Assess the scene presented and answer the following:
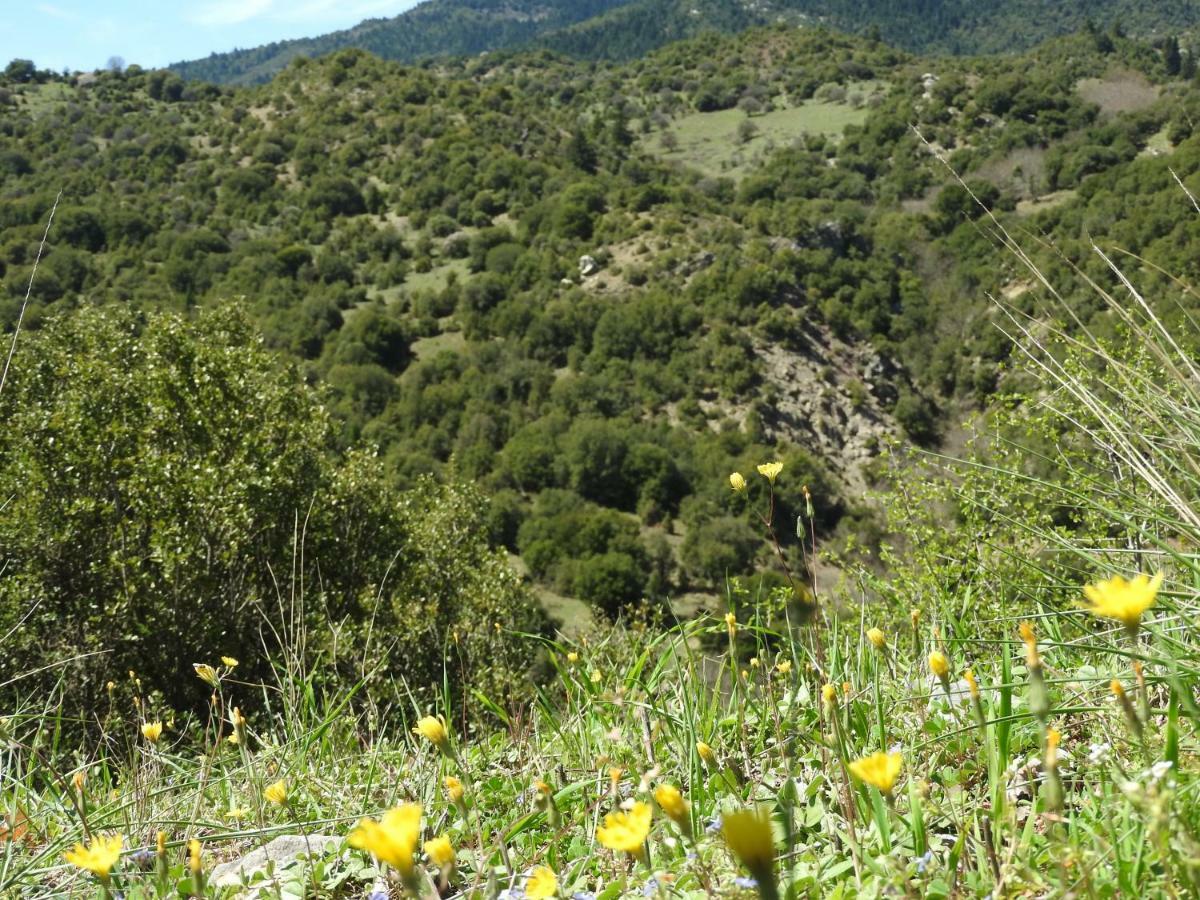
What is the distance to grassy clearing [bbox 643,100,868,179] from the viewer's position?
84438 millimetres

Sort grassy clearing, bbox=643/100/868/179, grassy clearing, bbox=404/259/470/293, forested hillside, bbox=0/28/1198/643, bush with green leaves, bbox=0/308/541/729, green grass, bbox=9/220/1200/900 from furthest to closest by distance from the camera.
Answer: grassy clearing, bbox=643/100/868/179 < grassy clearing, bbox=404/259/470/293 < forested hillside, bbox=0/28/1198/643 < bush with green leaves, bbox=0/308/541/729 < green grass, bbox=9/220/1200/900

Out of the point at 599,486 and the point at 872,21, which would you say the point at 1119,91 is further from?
the point at 872,21

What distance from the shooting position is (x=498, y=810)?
1.91 metres

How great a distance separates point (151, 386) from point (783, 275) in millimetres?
47377

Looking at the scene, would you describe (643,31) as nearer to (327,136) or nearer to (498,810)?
(327,136)

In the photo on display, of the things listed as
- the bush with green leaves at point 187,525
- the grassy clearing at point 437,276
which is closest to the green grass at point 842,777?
the bush with green leaves at point 187,525

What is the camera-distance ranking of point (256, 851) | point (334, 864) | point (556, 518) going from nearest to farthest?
point (334, 864), point (256, 851), point (556, 518)

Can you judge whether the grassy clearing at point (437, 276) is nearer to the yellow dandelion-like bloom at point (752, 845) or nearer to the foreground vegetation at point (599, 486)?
the foreground vegetation at point (599, 486)

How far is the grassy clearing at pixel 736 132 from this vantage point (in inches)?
3324

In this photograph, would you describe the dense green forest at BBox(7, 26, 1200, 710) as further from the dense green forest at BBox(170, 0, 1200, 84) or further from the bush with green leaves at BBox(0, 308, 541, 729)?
the dense green forest at BBox(170, 0, 1200, 84)

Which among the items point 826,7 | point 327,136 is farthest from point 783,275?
point 826,7

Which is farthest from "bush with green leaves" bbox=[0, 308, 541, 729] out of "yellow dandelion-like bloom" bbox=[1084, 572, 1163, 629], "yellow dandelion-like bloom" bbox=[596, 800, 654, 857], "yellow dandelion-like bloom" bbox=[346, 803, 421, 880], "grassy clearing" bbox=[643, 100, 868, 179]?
"grassy clearing" bbox=[643, 100, 868, 179]

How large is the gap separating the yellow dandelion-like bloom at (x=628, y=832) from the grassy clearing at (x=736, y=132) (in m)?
84.5

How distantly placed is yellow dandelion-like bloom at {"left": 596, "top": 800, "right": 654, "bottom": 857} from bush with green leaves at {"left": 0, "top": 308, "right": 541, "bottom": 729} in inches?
223
